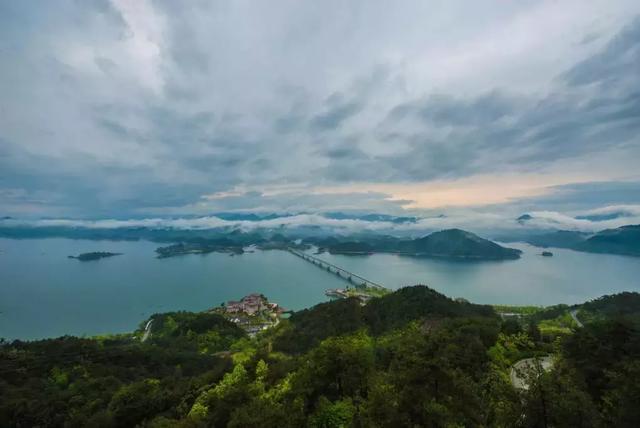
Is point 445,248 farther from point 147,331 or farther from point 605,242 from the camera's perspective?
point 147,331

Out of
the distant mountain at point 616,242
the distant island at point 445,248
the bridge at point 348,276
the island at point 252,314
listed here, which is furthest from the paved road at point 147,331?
the distant mountain at point 616,242

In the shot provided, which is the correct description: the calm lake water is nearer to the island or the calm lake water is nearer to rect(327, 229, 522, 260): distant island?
the island

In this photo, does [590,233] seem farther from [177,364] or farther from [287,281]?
[177,364]

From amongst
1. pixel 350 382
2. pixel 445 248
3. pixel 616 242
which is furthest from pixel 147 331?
pixel 616 242

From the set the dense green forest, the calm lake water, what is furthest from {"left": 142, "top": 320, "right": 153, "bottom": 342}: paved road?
the dense green forest

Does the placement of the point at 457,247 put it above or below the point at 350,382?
below

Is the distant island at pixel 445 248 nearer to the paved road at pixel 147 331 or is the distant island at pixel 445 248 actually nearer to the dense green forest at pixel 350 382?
the dense green forest at pixel 350 382
